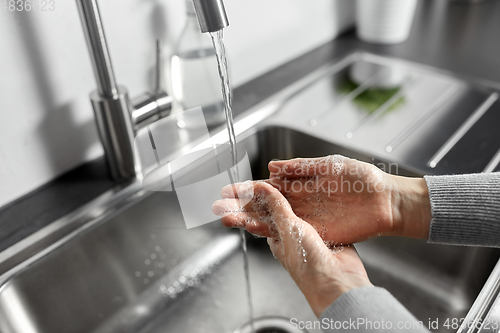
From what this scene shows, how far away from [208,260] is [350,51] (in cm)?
68

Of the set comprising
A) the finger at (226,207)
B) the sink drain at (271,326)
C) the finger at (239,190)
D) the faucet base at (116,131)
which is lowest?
the sink drain at (271,326)

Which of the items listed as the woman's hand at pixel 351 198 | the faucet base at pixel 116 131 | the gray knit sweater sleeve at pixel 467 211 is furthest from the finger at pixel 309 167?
the faucet base at pixel 116 131

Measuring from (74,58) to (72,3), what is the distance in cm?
8

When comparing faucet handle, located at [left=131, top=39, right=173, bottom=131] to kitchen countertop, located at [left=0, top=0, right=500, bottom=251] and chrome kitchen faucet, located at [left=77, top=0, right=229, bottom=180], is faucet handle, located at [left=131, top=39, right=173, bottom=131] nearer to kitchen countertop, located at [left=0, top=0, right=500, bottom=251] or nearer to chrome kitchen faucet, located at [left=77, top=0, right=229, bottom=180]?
chrome kitchen faucet, located at [left=77, top=0, right=229, bottom=180]

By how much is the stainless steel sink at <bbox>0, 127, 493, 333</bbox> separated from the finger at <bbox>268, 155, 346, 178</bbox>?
14 cm

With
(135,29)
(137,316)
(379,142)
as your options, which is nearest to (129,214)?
(137,316)

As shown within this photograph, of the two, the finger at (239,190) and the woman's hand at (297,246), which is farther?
the finger at (239,190)

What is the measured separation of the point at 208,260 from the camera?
801mm

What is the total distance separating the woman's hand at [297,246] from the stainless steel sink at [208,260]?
70 mm

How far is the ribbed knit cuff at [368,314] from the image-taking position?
42cm

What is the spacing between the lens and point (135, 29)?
780mm

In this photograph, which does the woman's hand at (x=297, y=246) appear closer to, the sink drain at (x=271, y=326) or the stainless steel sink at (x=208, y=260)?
the stainless steel sink at (x=208, y=260)

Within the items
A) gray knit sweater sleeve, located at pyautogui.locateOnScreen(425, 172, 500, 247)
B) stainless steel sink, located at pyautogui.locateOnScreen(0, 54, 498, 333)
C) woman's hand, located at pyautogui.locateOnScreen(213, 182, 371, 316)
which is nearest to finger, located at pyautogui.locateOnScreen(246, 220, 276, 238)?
woman's hand, located at pyautogui.locateOnScreen(213, 182, 371, 316)

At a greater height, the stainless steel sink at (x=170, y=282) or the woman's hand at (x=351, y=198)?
the woman's hand at (x=351, y=198)
